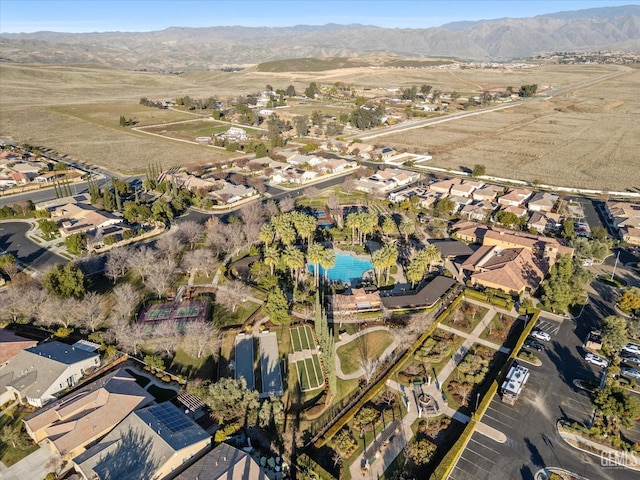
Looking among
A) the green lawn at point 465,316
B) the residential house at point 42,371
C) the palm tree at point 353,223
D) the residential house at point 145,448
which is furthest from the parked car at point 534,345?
the residential house at point 42,371

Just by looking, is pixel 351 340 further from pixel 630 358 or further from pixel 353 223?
pixel 630 358

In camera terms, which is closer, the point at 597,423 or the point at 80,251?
the point at 597,423

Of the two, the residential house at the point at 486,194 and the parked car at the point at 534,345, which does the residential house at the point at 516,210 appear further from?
the parked car at the point at 534,345

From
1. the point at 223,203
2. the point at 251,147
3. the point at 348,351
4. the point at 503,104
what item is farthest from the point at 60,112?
the point at 503,104

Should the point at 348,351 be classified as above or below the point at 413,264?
below

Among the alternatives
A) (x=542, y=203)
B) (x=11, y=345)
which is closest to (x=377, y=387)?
(x=11, y=345)

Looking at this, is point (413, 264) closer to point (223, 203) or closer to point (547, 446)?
point (547, 446)

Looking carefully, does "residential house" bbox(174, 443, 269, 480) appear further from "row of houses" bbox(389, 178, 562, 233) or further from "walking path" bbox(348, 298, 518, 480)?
"row of houses" bbox(389, 178, 562, 233)
